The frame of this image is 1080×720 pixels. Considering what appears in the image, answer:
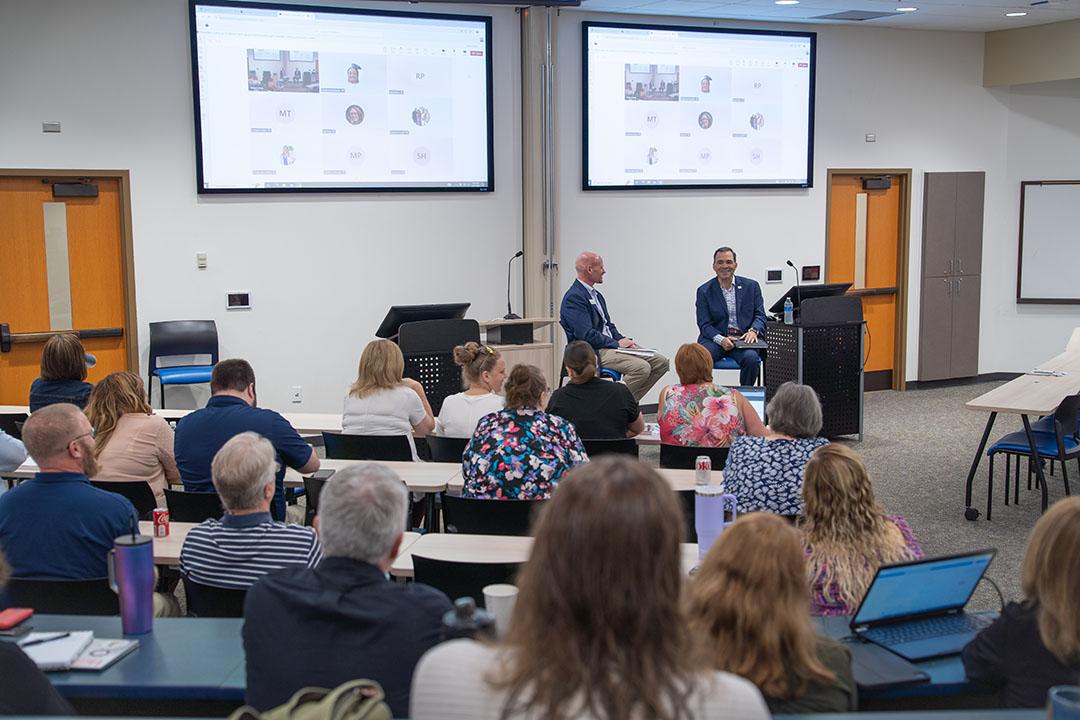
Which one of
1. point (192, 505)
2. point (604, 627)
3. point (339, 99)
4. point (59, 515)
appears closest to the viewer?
point (604, 627)

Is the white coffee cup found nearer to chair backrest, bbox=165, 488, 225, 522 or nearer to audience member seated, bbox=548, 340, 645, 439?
chair backrest, bbox=165, 488, 225, 522

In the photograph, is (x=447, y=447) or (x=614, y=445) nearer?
(x=614, y=445)

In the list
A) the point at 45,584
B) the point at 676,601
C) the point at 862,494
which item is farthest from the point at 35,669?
the point at 862,494

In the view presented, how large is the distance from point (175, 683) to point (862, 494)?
178 centimetres

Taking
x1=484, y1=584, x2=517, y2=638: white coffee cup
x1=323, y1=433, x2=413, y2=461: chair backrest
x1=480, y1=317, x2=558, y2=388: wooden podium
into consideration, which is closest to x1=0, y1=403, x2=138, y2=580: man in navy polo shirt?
x1=484, y1=584, x2=517, y2=638: white coffee cup

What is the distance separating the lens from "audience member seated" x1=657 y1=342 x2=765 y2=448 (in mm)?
5043

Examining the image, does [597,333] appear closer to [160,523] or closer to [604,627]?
[160,523]

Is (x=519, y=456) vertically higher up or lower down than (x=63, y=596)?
higher up

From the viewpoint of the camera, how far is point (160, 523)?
11.7 ft

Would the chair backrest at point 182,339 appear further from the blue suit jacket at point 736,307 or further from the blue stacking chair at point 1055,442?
the blue stacking chair at point 1055,442

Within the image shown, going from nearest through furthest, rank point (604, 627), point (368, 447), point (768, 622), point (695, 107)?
point (604, 627)
point (768, 622)
point (368, 447)
point (695, 107)

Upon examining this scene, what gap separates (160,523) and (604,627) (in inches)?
98.8

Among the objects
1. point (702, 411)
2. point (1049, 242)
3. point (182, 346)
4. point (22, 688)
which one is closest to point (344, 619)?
point (22, 688)

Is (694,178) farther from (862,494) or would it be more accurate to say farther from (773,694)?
(773,694)
